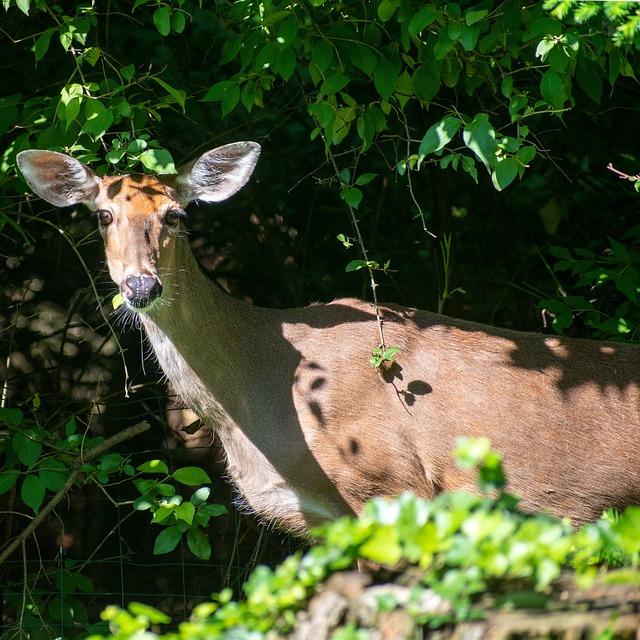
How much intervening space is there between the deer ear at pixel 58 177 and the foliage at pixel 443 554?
11.6 ft

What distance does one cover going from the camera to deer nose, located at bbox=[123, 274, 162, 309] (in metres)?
4.76

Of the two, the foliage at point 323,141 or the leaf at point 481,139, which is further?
the foliage at point 323,141

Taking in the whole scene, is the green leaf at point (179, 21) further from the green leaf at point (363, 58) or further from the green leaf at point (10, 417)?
the green leaf at point (10, 417)

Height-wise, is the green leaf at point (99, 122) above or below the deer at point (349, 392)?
above

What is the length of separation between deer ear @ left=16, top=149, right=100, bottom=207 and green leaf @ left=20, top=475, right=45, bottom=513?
161cm

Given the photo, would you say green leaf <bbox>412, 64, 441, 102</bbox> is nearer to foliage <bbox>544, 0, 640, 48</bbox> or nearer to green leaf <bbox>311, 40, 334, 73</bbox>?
green leaf <bbox>311, 40, 334, 73</bbox>

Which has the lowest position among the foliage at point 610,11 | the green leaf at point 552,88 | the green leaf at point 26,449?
the green leaf at point 26,449

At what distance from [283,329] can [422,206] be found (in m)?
2.81

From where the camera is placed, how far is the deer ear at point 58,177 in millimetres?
5105

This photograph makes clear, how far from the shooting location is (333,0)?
16.0ft

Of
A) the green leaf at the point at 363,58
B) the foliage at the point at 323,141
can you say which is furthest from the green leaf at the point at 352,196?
the green leaf at the point at 363,58

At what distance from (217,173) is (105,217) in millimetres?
771

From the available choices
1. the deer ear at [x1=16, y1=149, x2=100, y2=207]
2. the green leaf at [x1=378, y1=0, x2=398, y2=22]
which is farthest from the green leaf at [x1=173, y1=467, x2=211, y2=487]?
the green leaf at [x1=378, y1=0, x2=398, y2=22]

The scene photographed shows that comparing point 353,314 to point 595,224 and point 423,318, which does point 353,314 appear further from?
point 595,224
